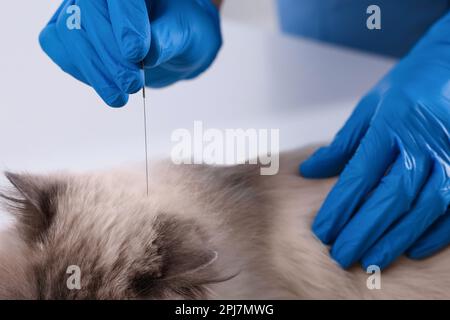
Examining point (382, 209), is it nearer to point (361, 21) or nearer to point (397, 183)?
point (397, 183)

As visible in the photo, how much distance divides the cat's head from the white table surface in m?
0.12

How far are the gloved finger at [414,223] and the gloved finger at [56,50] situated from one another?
2.23 feet

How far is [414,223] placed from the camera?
99 centimetres

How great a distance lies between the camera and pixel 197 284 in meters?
0.81

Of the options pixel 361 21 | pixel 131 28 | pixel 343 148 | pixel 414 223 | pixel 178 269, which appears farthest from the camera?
pixel 361 21

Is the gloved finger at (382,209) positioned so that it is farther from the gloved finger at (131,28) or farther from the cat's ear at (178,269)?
the gloved finger at (131,28)

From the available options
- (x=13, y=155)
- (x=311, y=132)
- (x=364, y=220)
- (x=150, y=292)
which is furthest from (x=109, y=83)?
(x=311, y=132)

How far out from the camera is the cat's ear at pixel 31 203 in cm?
84

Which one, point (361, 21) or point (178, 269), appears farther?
point (361, 21)

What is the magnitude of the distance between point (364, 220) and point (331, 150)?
197mm

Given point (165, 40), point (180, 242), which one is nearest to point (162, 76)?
point (165, 40)

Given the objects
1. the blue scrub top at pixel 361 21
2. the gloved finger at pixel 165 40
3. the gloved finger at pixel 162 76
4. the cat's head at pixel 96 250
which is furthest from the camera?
the blue scrub top at pixel 361 21

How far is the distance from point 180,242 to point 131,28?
0.38 m

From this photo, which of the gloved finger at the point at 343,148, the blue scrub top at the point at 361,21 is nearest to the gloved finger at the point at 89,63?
the gloved finger at the point at 343,148
